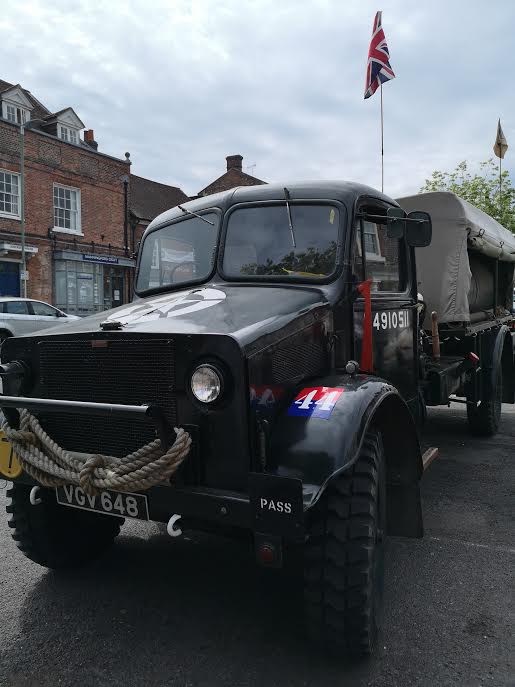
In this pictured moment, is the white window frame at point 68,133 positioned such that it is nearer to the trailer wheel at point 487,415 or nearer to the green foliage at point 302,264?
the trailer wheel at point 487,415

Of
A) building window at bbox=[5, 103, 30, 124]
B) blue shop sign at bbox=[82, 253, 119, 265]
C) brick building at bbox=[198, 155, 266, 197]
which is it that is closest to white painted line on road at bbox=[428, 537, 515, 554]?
blue shop sign at bbox=[82, 253, 119, 265]

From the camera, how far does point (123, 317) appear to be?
313 cm

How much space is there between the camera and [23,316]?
54.7 feet

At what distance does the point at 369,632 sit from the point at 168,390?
4.37ft

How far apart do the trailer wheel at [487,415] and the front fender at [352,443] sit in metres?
3.58

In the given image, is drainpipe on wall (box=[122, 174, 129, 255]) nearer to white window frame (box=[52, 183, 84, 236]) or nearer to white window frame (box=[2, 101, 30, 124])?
white window frame (box=[52, 183, 84, 236])

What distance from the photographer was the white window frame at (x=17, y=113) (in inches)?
906

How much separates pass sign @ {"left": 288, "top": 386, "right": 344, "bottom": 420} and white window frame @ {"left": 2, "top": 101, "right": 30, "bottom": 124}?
23.8m

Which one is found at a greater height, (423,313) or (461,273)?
(461,273)

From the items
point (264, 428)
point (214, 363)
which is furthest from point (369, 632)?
point (214, 363)

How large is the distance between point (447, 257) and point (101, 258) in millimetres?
21243

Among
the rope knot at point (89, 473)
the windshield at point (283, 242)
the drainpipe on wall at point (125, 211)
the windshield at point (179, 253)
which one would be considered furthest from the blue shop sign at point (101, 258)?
the rope knot at point (89, 473)

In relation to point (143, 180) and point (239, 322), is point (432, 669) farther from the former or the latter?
point (143, 180)

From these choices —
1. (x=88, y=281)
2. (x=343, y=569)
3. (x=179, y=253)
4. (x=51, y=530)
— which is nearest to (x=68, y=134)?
(x=88, y=281)
